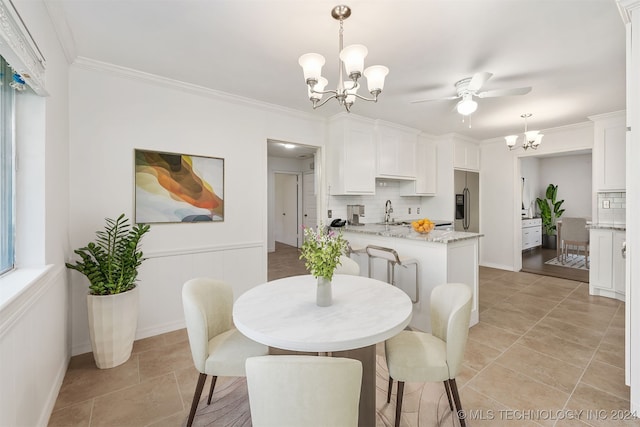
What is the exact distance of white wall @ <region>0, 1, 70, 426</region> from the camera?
1318 millimetres

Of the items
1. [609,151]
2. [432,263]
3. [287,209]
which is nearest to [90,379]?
[432,263]

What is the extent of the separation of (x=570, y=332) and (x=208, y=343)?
3.44 metres

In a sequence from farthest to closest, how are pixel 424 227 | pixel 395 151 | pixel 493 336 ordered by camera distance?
pixel 395 151 → pixel 424 227 → pixel 493 336

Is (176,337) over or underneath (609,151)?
underneath

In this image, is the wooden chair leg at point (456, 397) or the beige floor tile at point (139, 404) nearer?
the wooden chair leg at point (456, 397)

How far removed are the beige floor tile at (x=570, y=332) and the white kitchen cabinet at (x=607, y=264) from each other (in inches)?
58.0

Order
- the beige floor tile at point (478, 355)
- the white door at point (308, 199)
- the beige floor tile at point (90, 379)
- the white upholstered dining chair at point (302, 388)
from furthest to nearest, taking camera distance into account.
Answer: the white door at point (308, 199), the beige floor tile at point (478, 355), the beige floor tile at point (90, 379), the white upholstered dining chair at point (302, 388)

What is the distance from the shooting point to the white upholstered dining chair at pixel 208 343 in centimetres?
154

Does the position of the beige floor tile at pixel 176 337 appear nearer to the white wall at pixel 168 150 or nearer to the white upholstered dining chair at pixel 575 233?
the white wall at pixel 168 150

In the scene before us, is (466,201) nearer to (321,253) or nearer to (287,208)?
→ (287,208)

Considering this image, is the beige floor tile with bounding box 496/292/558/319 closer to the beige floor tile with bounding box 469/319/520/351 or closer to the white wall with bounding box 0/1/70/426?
the beige floor tile with bounding box 469/319/520/351

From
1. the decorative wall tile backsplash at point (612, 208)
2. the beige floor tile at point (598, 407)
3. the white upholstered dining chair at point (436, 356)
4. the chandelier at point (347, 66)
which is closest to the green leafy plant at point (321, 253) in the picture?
the white upholstered dining chair at point (436, 356)

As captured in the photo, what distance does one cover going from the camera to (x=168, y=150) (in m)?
2.88

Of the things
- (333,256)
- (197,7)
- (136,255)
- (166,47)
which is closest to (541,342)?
(333,256)
